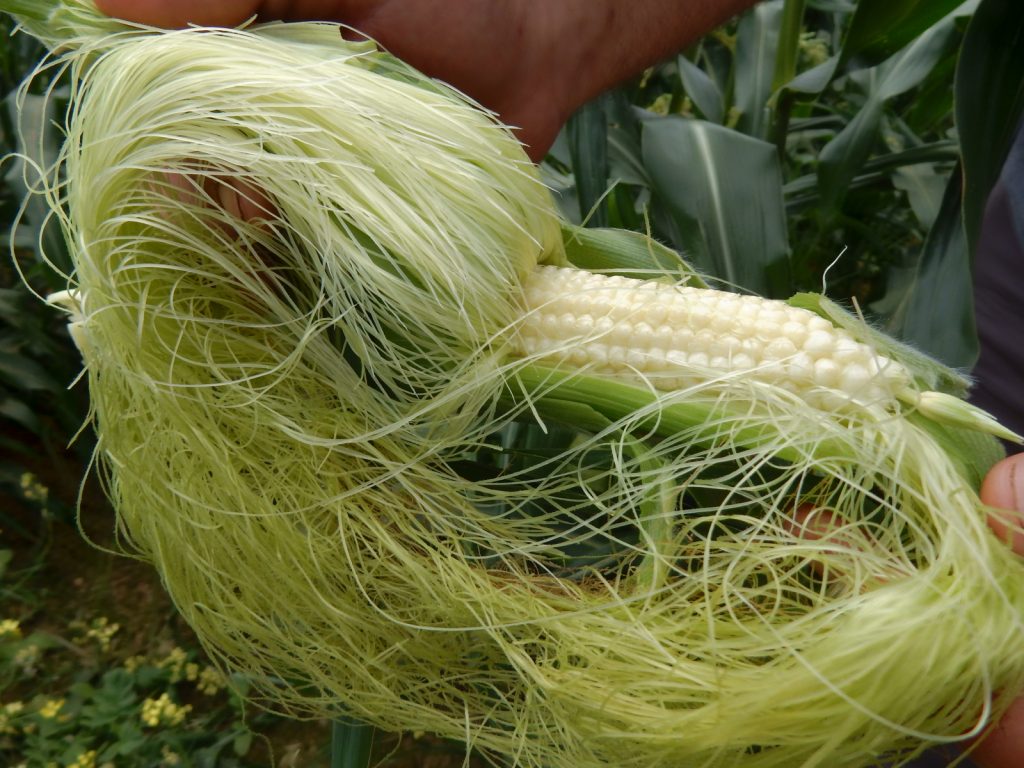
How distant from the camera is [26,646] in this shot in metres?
1.60

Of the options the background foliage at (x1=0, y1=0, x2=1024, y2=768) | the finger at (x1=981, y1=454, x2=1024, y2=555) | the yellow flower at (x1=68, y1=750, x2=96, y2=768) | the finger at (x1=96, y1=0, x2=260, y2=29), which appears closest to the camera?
the finger at (x1=981, y1=454, x2=1024, y2=555)

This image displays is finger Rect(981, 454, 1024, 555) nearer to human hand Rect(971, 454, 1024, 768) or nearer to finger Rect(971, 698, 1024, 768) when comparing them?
human hand Rect(971, 454, 1024, 768)

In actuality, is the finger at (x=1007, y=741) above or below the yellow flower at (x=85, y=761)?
above

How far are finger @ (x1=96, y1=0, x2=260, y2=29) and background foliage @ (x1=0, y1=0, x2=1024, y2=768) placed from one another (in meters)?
0.31

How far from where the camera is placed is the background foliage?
3.62ft

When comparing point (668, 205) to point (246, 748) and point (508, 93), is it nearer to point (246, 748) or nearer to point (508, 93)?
point (508, 93)

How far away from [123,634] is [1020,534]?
5.97ft

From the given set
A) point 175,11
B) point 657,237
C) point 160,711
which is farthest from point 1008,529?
point 160,711

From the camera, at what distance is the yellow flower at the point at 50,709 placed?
55.9 inches

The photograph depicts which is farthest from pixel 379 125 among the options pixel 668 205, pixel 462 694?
pixel 668 205

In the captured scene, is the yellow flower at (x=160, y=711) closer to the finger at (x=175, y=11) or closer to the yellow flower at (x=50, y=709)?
the yellow flower at (x=50, y=709)

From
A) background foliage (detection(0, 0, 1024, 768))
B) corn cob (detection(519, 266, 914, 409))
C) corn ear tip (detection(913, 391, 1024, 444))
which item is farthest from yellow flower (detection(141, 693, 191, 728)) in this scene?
corn ear tip (detection(913, 391, 1024, 444))

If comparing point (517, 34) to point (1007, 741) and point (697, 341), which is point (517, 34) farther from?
point (1007, 741)

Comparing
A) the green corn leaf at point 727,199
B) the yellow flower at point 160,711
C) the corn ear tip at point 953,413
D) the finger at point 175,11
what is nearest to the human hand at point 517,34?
the finger at point 175,11
